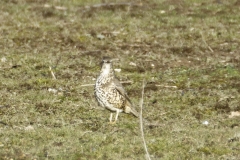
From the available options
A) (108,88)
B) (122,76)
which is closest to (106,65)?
(108,88)

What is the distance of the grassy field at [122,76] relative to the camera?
1074 cm

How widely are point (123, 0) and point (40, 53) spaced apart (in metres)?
8.38

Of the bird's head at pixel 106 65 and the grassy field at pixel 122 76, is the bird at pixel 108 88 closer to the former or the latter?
the bird's head at pixel 106 65

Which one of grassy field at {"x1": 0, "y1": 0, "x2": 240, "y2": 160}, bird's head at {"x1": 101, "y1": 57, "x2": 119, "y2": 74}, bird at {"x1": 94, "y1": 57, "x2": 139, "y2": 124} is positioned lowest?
grassy field at {"x1": 0, "y1": 0, "x2": 240, "y2": 160}

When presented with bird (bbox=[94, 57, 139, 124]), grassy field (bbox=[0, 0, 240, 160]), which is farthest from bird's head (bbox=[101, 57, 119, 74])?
grassy field (bbox=[0, 0, 240, 160])

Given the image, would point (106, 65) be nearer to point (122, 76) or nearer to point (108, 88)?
point (108, 88)

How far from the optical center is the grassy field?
35.2 ft

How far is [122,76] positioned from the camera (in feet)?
52.9

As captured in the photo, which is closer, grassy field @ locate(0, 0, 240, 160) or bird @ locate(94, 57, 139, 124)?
grassy field @ locate(0, 0, 240, 160)

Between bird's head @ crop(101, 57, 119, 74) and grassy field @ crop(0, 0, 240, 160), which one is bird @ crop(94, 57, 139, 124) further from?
grassy field @ crop(0, 0, 240, 160)

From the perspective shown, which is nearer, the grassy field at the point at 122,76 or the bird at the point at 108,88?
the grassy field at the point at 122,76

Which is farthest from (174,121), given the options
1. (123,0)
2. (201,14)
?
(123,0)

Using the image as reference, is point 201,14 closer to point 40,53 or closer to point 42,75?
point 40,53

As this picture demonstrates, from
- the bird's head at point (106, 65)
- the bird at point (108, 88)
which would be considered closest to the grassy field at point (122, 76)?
the bird at point (108, 88)
